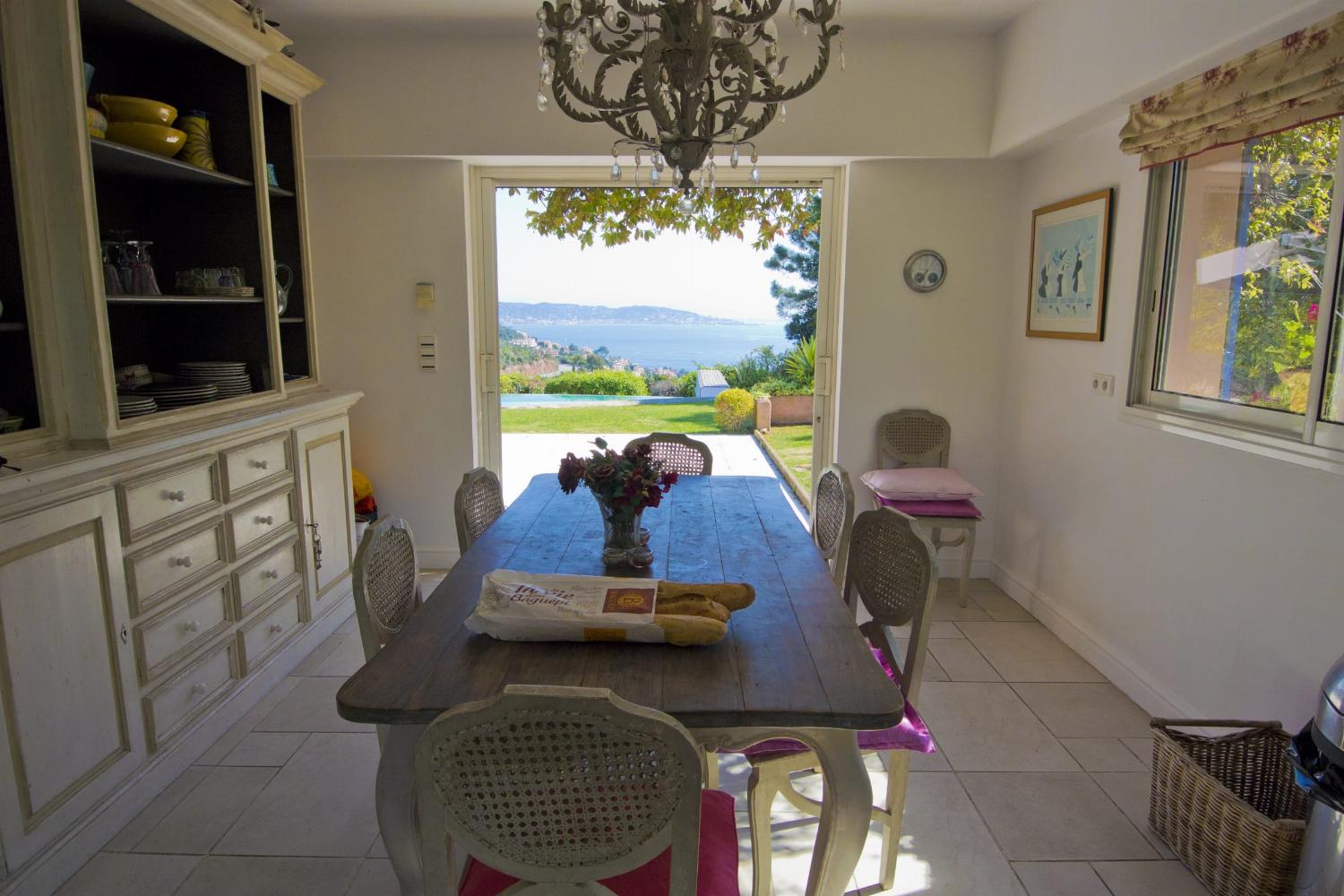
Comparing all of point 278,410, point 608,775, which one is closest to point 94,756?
point 278,410

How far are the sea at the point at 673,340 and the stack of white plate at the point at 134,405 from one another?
221 cm

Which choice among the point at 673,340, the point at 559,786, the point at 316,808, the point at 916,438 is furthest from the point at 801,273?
the point at 559,786

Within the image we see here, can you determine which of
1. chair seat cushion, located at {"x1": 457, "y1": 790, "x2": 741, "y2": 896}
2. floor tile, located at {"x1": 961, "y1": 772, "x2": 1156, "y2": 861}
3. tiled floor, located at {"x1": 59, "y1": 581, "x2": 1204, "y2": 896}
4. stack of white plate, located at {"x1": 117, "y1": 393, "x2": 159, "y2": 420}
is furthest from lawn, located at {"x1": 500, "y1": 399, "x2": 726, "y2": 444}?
chair seat cushion, located at {"x1": 457, "y1": 790, "x2": 741, "y2": 896}

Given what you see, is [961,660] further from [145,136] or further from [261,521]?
[145,136]

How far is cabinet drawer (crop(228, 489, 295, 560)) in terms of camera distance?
280cm

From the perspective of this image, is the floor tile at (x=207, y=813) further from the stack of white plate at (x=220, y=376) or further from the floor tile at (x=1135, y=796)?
the floor tile at (x=1135, y=796)

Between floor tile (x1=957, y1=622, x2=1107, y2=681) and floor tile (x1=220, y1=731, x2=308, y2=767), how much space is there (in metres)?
2.61

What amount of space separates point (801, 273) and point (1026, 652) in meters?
2.25

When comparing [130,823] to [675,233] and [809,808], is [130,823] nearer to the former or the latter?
[809,808]

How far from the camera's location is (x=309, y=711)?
2879mm

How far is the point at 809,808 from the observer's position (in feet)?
6.68

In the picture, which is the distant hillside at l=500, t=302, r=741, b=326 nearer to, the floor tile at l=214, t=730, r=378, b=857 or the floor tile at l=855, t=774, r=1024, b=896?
the floor tile at l=214, t=730, r=378, b=857

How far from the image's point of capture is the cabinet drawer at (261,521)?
280 centimetres

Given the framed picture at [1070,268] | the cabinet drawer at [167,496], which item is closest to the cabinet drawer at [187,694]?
the cabinet drawer at [167,496]
